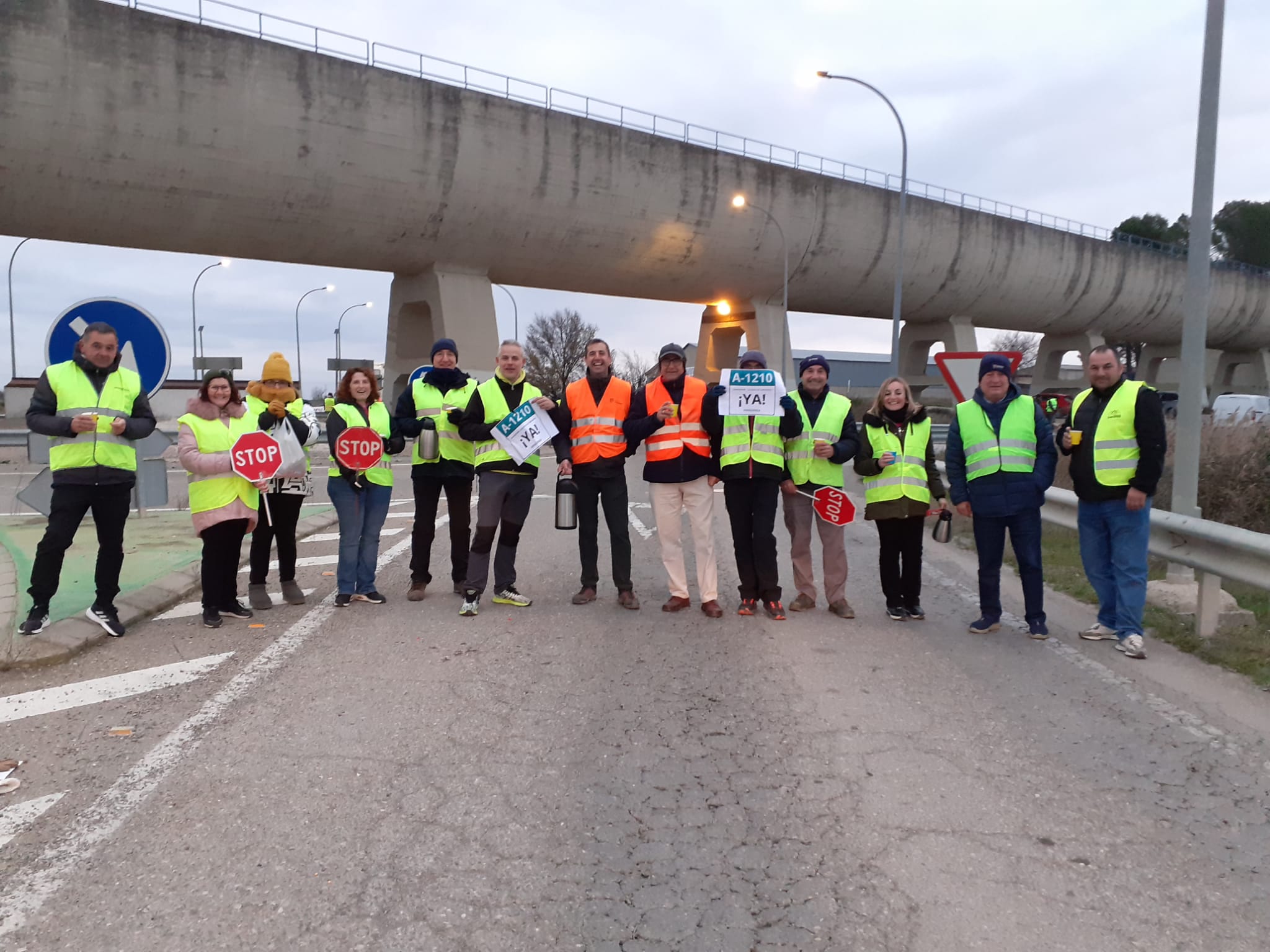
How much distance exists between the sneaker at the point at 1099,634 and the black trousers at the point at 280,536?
5.96 meters

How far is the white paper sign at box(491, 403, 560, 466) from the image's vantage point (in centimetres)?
711

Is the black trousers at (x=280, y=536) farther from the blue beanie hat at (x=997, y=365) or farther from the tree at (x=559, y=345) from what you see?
the tree at (x=559, y=345)

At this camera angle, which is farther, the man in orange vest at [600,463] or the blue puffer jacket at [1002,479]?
the man in orange vest at [600,463]

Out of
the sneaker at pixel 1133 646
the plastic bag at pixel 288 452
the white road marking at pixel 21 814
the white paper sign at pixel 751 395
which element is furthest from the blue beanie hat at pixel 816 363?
the white road marking at pixel 21 814

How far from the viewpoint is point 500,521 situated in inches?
291

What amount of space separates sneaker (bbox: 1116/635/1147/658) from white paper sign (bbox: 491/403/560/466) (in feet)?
14.0

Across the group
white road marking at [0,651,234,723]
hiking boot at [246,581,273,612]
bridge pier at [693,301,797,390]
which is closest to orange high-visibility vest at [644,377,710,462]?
hiking boot at [246,581,273,612]

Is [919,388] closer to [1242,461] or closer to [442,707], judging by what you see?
[1242,461]

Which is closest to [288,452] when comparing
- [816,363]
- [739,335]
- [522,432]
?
[522,432]

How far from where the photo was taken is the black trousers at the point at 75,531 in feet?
19.9

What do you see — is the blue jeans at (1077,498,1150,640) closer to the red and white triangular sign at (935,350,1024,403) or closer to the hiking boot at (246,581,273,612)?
the red and white triangular sign at (935,350,1024,403)

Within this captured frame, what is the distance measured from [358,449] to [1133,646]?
574 cm

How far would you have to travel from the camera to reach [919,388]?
163ft

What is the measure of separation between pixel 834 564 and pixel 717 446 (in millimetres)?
1293
